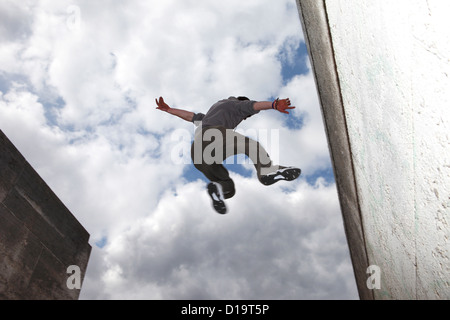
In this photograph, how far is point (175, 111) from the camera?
17.6 feet

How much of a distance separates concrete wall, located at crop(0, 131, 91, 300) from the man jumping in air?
8.36 feet

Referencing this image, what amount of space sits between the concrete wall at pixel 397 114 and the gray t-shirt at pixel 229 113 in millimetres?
1331

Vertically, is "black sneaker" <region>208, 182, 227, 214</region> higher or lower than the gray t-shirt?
lower

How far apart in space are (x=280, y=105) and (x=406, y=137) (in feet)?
8.42

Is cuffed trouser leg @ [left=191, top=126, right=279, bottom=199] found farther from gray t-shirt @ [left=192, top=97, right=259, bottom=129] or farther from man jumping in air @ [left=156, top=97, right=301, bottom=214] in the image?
gray t-shirt @ [left=192, top=97, right=259, bottom=129]

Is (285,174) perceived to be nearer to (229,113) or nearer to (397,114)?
(229,113)

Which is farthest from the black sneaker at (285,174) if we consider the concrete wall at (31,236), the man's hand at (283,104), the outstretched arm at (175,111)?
the concrete wall at (31,236)

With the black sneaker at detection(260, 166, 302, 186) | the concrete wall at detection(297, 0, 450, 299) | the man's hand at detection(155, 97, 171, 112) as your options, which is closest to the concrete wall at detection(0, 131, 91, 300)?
the man's hand at detection(155, 97, 171, 112)

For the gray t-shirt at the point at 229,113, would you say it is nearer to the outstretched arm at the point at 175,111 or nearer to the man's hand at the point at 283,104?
the man's hand at the point at 283,104

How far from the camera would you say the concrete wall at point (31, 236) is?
387 cm

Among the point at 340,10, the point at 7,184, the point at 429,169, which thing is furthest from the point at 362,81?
the point at 7,184

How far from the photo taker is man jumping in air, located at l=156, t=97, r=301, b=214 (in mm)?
4090

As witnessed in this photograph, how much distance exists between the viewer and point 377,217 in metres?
2.82
